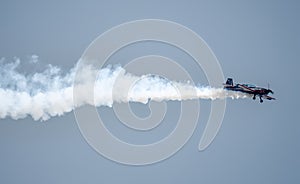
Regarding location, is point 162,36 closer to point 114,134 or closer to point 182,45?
point 182,45

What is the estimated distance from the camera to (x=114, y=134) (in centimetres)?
11300

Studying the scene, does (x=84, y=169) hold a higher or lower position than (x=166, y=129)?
higher

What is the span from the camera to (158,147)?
108m

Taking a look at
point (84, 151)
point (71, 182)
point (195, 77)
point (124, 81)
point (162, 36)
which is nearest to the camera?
point (124, 81)

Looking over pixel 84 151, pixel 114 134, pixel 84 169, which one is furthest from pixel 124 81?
pixel 84 169

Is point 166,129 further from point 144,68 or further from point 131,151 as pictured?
point 144,68

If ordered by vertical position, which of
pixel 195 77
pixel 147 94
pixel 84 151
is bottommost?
pixel 147 94

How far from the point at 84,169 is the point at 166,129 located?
3927 centimetres

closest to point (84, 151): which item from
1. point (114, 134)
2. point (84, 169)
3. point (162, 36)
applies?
point (84, 169)

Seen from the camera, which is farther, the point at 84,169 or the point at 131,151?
the point at 84,169

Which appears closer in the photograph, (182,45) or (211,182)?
(182,45)

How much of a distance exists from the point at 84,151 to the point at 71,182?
11.6m

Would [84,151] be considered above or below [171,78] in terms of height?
above

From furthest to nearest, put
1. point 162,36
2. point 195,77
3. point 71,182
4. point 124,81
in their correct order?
point 71,182 < point 162,36 < point 195,77 < point 124,81
